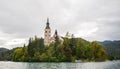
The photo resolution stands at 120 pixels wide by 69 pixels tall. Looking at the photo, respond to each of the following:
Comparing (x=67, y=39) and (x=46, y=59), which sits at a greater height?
(x=67, y=39)

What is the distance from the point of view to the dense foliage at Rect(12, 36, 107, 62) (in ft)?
437

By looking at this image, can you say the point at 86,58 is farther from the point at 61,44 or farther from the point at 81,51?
the point at 61,44

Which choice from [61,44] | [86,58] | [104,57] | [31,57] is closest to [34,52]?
[31,57]

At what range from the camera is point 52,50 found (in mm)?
140750

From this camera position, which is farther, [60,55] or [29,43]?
[29,43]

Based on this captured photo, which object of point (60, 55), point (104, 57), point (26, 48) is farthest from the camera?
point (26, 48)

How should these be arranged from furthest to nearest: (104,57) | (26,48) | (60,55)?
(26,48) → (104,57) → (60,55)

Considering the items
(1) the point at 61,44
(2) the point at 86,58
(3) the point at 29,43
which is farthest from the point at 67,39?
(3) the point at 29,43

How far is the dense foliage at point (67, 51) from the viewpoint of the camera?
133125mm

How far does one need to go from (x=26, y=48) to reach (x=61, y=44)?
29174mm

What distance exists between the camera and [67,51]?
132 metres

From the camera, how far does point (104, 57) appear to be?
141750 millimetres

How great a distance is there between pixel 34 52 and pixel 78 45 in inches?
984

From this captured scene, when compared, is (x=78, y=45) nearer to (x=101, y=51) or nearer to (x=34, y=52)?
(x=101, y=51)
